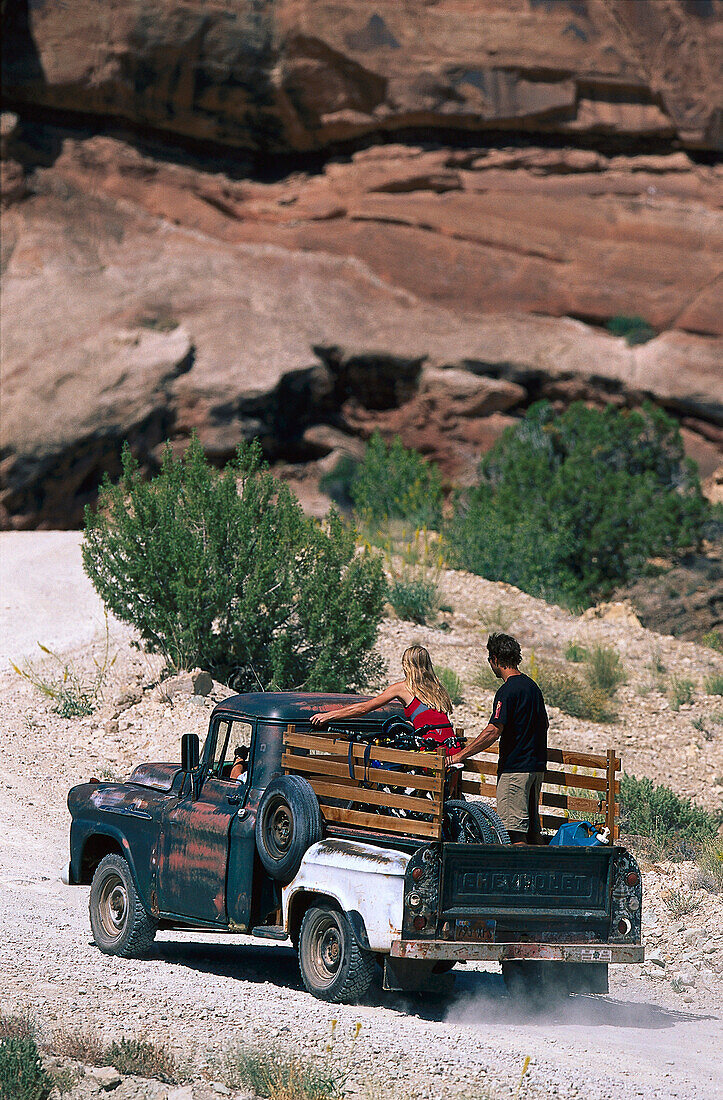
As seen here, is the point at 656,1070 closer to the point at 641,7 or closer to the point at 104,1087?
the point at 104,1087

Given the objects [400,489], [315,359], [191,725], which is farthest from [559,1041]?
[315,359]

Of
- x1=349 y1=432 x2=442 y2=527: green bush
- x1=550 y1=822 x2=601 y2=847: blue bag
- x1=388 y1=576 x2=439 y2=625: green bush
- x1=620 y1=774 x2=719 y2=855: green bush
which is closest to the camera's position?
x1=550 y1=822 x2=601 y2=847: blue bag

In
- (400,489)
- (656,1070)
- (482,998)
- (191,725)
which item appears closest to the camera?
(656,1070)

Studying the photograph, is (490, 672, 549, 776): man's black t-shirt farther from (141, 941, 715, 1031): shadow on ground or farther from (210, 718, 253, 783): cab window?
(210, 718, 253, 783): cab window

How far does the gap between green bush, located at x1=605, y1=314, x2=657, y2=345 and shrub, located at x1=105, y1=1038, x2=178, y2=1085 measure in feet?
111

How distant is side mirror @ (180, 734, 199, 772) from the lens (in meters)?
7.65

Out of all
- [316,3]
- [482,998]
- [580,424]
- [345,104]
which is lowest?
[482,998]

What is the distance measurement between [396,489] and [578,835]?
907 inches

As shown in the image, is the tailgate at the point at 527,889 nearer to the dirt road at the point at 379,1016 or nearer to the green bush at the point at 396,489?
the dirt road at the point at 379,1016

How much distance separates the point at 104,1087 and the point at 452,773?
2.93m

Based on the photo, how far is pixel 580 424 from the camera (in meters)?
30.7

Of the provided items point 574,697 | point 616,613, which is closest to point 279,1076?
point 574,697

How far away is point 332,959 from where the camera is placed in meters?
6.99

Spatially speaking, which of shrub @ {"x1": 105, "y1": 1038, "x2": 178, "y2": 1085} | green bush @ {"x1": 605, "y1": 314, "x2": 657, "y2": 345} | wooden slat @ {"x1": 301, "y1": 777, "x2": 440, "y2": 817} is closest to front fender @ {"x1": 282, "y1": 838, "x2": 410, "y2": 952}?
wooden slat @ {"x1": 301, "y1": 777, "x2": 440, "y2": 817}
